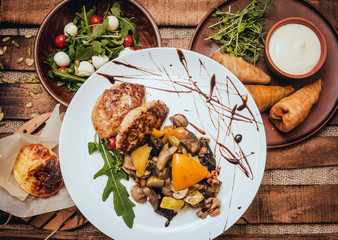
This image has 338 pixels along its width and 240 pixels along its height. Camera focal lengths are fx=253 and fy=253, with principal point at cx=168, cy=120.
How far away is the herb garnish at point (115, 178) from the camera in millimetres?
2100

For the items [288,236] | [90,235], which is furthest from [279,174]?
[90,235]

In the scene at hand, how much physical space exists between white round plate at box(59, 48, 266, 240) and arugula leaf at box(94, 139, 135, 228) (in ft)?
0.21

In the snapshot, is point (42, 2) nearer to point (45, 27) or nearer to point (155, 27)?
point (45, 27)

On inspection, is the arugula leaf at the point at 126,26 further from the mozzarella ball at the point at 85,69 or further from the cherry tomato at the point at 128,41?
the mozzarella ball at the point at 85,69

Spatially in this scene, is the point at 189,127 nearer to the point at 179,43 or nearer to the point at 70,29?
the point at 179,43

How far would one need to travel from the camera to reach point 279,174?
99.9 inches

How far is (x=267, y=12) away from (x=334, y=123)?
128 centimetres

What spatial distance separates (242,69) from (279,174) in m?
1.13

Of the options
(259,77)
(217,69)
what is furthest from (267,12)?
(217,69)

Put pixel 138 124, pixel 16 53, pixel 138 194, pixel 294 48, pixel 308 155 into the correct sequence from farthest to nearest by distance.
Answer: pixel 16 53
pixel 308 155
pixel 294 48
pixel 138 194
pixel 138 124

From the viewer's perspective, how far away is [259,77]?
2.30m

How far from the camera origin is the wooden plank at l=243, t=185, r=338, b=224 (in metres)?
2.53

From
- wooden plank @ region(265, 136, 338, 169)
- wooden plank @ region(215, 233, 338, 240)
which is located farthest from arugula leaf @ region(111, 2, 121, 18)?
wooden plank @ region(215, 233, 338, 240)

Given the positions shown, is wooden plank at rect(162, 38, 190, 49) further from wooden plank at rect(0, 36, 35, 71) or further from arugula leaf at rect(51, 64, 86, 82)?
wooden plank at rect(0, 36, 35, 71)
